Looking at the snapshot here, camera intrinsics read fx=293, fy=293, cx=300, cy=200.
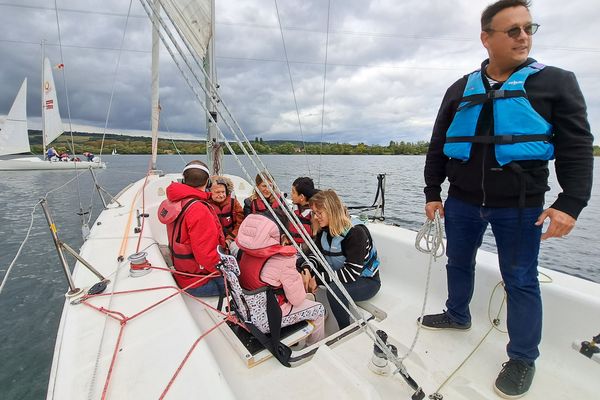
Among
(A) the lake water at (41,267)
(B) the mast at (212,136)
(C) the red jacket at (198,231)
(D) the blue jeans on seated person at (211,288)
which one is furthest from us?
(B) the mast at (212,136)

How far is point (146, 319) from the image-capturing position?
4.48ft

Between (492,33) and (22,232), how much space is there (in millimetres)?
9132

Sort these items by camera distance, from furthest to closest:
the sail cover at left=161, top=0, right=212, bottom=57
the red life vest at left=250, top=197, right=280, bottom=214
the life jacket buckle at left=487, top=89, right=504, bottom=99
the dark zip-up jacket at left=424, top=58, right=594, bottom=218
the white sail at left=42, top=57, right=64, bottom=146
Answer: the white sail at left=42, top=57, right=64, bottom=146, the red life vest at left=250, top=197, right=280, bottom=214, the sail cover at left=161, top=0, right=212, bottom=57, the life jacket buckle at left=487, top=89, right=504, bottom=99, the dark zip-up jacket at left=424, top=58, right=594, bottom=218

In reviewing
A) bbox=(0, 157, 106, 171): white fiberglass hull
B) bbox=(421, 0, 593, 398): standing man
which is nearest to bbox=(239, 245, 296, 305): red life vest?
bbox=(421, 0, 593, 398): standing man

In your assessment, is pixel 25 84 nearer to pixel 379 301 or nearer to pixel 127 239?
pixel 127 239

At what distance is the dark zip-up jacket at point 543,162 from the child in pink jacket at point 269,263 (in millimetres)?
999

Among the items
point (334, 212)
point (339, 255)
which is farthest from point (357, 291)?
point (334, 212)

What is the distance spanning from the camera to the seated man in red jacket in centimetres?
199

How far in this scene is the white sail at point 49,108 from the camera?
61.2ft

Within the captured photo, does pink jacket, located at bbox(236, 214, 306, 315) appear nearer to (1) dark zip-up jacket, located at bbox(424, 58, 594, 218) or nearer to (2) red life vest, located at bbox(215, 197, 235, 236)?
(1) dark zip-up jacket, located at bbox(424, 58, 594, 218)

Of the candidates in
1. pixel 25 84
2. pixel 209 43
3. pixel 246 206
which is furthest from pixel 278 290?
pixel 25 84

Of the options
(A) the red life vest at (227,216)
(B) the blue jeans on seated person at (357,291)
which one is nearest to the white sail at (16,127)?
(A) the red life vest at (227,216)

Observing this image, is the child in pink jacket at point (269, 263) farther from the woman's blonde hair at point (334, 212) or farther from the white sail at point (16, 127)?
the white sail at point (16, 127)

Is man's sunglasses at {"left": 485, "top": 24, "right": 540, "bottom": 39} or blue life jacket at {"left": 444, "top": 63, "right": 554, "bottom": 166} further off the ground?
man's sunglasses at {"left": 485, "top": 24, "right": 540, "bottom": 39}
